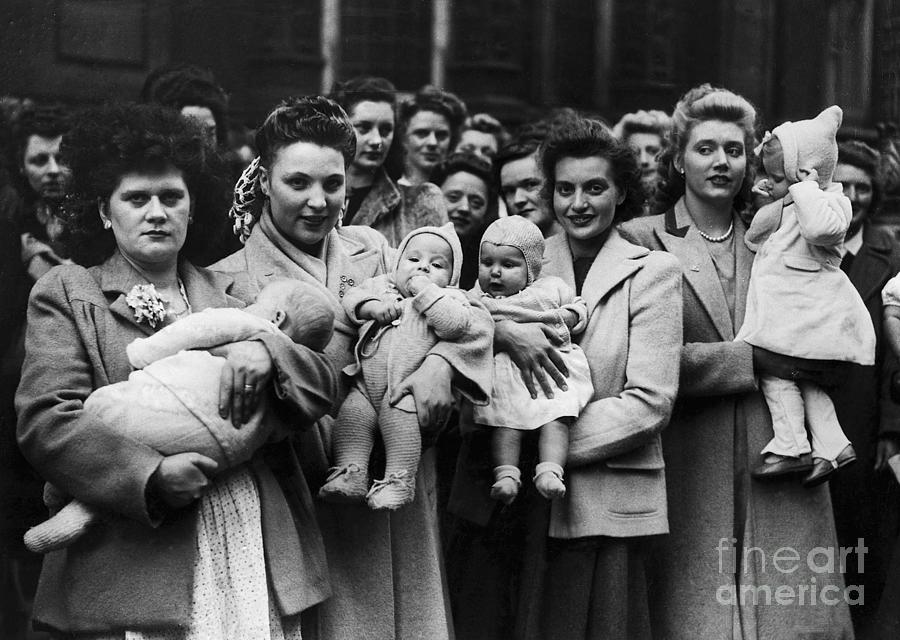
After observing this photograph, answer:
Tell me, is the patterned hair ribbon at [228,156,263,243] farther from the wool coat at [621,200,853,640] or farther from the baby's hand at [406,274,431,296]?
the wool coat at [621,200,853,640]

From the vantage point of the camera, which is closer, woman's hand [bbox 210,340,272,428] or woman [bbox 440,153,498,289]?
woman's hand [bbox 210,340,272,428]

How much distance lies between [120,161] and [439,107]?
2550 millimetres

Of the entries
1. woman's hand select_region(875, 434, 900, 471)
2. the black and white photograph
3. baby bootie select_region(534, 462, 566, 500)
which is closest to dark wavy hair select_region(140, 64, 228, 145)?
the black and white photograph

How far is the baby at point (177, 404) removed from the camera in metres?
4.41

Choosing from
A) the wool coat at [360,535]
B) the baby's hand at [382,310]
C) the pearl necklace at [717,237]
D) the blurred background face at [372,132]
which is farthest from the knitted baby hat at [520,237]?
the blurred background face at [372,132]

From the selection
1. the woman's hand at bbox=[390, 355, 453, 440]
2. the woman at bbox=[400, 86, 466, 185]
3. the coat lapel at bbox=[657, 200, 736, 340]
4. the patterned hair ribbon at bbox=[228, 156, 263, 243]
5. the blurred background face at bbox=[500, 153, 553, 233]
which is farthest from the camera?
the woman at bbox=[400, 86, 466, 185]

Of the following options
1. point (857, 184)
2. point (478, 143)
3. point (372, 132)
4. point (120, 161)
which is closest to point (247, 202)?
point (120, 161)

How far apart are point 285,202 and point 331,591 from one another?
139 cm

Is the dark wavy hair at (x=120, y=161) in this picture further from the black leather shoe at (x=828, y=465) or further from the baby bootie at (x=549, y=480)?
the black leather shoe at (x=828, y=465)

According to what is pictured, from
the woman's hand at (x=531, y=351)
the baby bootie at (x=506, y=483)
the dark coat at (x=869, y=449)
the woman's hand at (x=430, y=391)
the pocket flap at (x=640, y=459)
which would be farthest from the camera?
the dark coat at (x=869, y=449)

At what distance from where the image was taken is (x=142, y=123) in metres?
4.86

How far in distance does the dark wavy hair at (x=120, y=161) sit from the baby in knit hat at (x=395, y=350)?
2.07ft

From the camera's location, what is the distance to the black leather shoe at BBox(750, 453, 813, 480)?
543 cm

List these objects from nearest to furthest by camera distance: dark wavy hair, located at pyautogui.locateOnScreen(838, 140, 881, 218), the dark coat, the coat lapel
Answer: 1. the coat lapel
2. the dark coat
3. dark wavy hair, located at pyautogui.locateOnScreen(838, 140, 881, 218)
